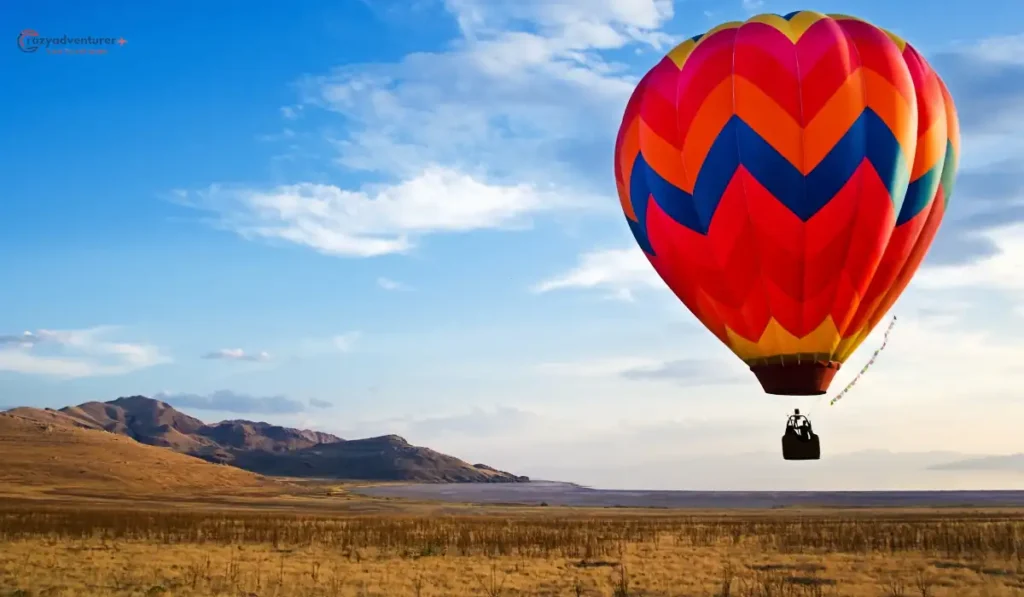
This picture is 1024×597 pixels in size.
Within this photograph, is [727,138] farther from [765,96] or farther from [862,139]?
[862,139]

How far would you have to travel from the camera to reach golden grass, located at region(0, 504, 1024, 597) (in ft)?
78.3

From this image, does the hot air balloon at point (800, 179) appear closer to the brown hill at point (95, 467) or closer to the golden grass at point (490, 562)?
the golden grass at point (490, 562)

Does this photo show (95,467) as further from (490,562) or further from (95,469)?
(490,562)

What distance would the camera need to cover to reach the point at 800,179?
2050 centimetres

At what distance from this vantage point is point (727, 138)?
69.6 feet

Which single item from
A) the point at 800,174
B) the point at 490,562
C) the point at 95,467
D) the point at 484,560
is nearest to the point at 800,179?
the point at 800,174

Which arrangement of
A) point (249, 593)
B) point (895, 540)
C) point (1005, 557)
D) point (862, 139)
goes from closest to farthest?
point (862, 139), point (249, 593), point (1005, 557), point (895, 540)

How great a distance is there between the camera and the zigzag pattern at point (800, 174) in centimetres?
2056

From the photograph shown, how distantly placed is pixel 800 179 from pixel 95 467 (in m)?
114

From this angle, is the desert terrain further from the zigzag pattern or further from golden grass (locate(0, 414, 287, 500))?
golden grass (locate(0, 414, 287, 500))

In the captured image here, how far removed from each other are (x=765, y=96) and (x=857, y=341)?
642 cm

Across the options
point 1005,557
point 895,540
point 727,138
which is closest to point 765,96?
point 727,138

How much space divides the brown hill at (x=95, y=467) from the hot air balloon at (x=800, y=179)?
3505 inches

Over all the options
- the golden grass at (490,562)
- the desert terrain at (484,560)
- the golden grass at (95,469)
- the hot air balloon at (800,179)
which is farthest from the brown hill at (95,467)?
the hot air balloon at (800,179)
